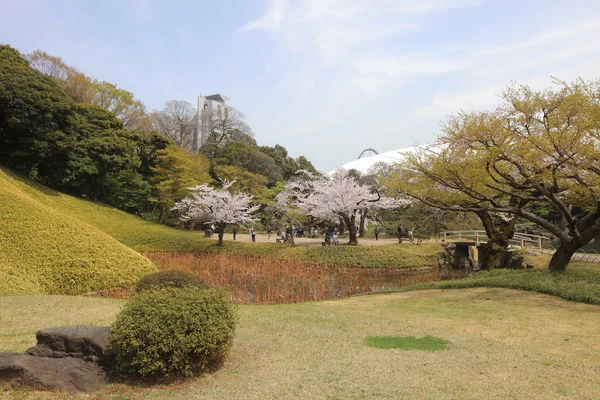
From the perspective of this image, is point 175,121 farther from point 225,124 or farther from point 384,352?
point 384,352

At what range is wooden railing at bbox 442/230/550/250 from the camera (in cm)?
1884

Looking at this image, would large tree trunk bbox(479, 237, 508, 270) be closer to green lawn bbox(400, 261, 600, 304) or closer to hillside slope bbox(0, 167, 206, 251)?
green lawn bbox(400, 261, 600, 304)

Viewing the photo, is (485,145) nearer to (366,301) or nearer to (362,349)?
(366,301)

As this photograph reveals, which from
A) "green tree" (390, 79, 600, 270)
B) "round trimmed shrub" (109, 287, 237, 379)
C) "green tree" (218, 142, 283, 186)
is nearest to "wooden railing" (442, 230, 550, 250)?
"green tree" (390, 79, 600, 270)

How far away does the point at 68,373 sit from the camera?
12.9 feet

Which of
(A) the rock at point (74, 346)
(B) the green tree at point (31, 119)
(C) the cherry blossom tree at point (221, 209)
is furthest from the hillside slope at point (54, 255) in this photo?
(B) the green tree at point (31, 119)

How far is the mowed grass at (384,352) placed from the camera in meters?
3.99

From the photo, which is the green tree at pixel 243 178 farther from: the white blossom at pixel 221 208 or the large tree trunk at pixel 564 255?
the large tree trunk at pixel 564 255

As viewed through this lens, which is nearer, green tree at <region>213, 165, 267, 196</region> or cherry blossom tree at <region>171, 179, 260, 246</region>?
cherry blossom tree at <region>171, 179, 260, 246</region>

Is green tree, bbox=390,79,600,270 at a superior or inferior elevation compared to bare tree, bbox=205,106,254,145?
inferior

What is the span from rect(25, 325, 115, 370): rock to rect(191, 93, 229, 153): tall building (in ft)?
150

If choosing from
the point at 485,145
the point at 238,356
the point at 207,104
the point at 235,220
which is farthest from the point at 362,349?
the point at 207,104

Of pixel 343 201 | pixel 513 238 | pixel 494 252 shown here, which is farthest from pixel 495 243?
pixel 343 201

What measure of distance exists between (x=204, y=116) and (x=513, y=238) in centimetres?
3879
